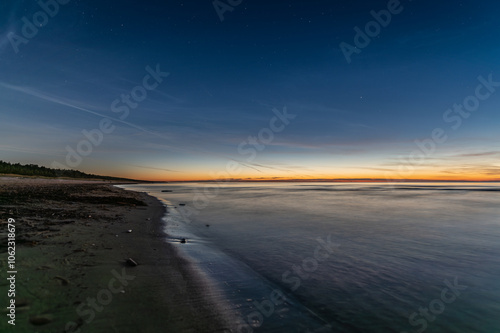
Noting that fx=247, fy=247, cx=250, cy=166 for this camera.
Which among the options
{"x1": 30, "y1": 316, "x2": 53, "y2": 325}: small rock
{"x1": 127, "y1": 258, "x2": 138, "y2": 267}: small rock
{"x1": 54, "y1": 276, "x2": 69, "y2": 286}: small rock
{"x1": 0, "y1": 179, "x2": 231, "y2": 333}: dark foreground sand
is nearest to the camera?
{"x1": 30, "y1": 316, "x2": 53, "y2": 325}: small rock

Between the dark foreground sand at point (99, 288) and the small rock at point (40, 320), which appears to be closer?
the small rock at point (40, 320)

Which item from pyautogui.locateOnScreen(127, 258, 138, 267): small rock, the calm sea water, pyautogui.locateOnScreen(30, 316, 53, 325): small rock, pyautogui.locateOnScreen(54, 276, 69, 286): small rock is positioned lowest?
the calm sea water

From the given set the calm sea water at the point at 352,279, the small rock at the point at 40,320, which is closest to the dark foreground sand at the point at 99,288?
the small rock at the point at 40,320

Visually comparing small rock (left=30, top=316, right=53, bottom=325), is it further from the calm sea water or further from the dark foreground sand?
the calm sea water

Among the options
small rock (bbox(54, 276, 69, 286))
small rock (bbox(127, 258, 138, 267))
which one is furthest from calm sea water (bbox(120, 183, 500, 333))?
small rock (bbox(54, 276, 69, 286))

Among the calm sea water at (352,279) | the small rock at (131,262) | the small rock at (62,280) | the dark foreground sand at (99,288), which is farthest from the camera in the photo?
the small rock at (131,262)

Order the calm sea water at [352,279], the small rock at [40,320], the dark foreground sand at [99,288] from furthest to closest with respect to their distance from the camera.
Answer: the calm sea water at [352,279] → the dark foreground sand at [99,288] → the small rock at [40,320]

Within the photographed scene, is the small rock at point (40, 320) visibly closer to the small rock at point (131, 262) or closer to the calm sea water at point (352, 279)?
the small rock at point (131, 262)

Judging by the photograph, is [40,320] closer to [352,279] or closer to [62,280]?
[62,280]

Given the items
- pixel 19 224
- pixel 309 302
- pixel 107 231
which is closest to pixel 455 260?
pixel 309 302

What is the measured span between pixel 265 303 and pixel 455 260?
34.4 feet

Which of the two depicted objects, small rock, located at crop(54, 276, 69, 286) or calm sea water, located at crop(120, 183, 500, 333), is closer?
small rock, located at crop(54, 276, 69, 286)

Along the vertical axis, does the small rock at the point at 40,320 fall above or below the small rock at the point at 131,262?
above

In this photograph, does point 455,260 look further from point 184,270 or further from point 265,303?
point 184,270
